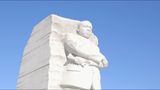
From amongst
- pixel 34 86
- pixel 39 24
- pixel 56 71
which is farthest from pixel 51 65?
pixel 39 24

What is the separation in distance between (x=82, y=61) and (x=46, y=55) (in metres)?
1.11

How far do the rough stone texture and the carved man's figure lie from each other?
0.24 m

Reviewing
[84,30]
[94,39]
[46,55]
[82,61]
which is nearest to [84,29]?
[84,30]

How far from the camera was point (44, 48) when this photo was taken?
31.2 feet

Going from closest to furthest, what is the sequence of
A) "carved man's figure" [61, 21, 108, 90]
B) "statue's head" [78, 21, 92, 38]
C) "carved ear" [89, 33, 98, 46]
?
"carved man's figure" [61, 21, 108, 90]
"statue's head" [78, 21, 92, 38]
"carved ear" [89, 33, 98, 46]

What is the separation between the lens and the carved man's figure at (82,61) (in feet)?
29.2

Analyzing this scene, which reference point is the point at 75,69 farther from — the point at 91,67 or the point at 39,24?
the point at 39,24

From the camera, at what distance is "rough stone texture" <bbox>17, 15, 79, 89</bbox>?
29.3ft

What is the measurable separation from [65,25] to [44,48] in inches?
40.5

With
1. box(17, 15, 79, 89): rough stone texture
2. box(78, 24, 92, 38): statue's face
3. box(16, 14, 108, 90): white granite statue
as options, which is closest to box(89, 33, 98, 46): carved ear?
box(16, 14, 108, 90): white granite statue

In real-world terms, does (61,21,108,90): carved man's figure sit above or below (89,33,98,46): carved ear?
below

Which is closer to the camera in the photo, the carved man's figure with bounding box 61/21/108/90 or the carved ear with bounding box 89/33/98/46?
the carved man's figure with bounding box 61/21/108/90

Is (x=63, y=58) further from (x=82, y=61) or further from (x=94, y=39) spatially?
(x=94, y=39)

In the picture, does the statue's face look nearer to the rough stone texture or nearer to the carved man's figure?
the carved man's figure
